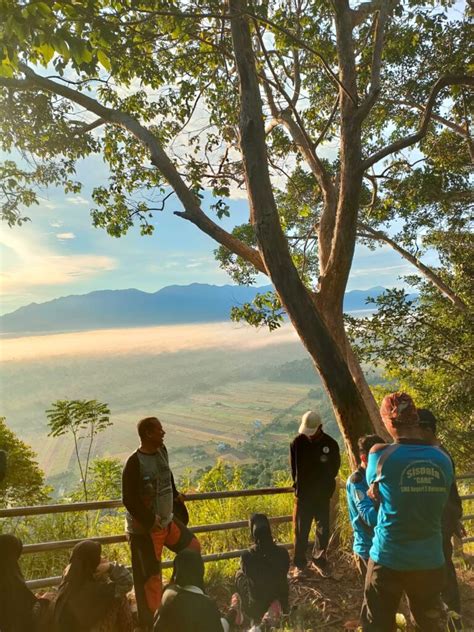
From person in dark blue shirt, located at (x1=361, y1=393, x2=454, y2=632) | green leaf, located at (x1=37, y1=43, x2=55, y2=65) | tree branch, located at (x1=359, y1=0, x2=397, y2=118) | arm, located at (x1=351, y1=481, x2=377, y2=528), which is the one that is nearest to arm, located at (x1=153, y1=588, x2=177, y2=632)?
person in dark blue shirt, located at (x1=361, y1=393, x2=454, y2=632)

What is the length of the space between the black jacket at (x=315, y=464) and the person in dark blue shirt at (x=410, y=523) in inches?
69.8

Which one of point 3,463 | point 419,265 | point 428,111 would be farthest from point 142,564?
point 419,265

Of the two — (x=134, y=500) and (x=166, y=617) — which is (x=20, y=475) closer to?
(x=134, y=500)

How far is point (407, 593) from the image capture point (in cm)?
212

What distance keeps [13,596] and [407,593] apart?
216cm

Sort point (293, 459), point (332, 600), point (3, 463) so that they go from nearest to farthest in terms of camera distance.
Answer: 1. point (3, 463)
2. point (332, 600)
3. point (293, 459)

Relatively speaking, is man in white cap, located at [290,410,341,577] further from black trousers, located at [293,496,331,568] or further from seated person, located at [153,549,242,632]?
seated person, located at [153,549,242,632]

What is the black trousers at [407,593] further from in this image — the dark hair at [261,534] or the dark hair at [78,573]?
the dark hair at [78,573]

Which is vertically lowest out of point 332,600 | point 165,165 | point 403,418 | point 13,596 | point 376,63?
point 332,600

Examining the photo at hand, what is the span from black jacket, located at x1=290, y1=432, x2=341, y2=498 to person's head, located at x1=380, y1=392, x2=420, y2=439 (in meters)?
1.89

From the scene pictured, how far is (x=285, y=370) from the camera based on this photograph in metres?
119

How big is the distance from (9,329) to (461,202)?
13883 centimetres

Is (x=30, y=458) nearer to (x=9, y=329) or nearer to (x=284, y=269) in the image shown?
(x=284, y=269)

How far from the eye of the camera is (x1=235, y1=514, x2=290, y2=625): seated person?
9.89ft
